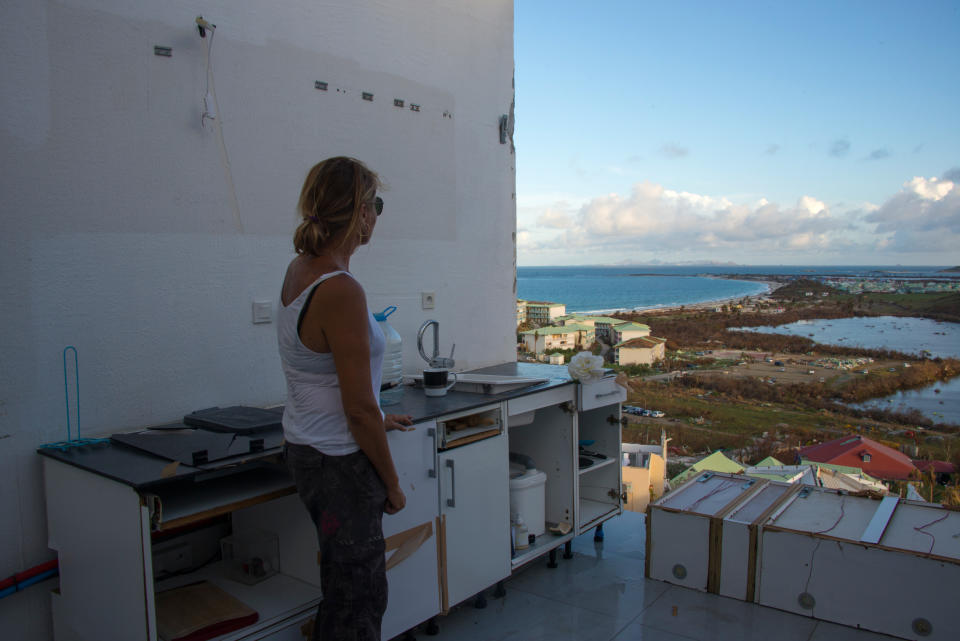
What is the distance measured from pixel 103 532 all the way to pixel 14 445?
499 mm

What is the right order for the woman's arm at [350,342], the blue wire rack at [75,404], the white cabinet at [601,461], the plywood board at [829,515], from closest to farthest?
1. the woman's arm at [350,342]
2. the blue wire rack at [75,404]
3. the plywood board at [829,515]
4. the white cabinet at [601,461]

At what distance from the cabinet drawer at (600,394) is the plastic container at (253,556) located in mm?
1319

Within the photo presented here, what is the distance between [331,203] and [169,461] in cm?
77

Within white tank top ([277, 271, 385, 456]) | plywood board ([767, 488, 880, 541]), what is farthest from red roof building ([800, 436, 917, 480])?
white tank top ([277, 271, 385, 456])

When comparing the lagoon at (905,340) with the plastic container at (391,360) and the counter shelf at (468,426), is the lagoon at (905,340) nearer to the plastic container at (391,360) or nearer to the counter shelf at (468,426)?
the counter shelf at (468,426)

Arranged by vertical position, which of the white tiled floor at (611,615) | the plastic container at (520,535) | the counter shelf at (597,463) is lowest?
the white tiled floor at (611,615)

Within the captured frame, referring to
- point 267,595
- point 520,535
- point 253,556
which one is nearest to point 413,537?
point 267,595

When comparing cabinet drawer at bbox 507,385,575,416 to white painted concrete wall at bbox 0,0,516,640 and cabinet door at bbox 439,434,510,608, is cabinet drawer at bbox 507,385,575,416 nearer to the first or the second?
cabinet door at bbox 439,434,510,608

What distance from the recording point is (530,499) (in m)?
2.37

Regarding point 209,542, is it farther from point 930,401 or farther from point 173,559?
point 930,401

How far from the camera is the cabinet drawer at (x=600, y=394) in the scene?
249 centimetres

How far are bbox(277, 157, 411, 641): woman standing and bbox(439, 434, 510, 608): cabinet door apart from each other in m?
0.63

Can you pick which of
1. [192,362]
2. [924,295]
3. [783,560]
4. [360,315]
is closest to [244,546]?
[192,362]

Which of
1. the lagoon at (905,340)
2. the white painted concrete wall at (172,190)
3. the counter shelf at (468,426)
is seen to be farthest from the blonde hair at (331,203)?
the lagoon at (905,340)
